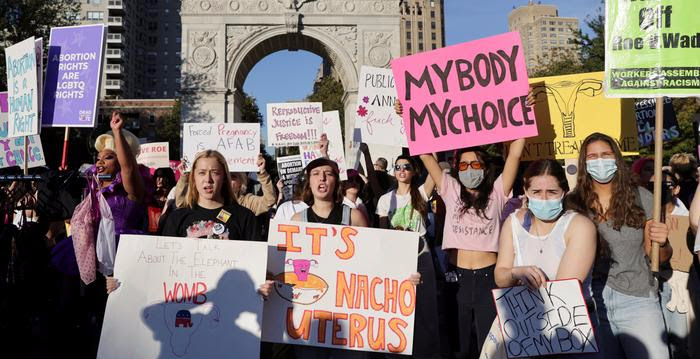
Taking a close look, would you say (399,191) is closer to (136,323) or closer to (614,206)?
(614,206)

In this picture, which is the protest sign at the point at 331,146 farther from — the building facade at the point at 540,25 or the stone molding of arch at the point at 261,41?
the building facade at the point at 540,25

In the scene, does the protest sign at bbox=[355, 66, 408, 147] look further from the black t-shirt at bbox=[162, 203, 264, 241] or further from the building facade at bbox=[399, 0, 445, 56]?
the building facade at bbox=[399, 0, 445, 56]

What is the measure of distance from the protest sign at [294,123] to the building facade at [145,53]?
8359 centimetres

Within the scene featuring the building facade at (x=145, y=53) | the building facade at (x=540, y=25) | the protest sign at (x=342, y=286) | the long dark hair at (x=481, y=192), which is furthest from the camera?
the building facade at (x=540, y=25)

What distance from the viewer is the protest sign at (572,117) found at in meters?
5.82

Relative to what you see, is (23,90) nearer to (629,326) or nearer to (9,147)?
(9,147)

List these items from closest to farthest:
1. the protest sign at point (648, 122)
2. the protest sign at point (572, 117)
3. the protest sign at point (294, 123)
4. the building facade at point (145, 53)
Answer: the protest sign at point (572, 117) → the protest sign at point (648, 122) → the protest sign at point (294, 123) → the building facade at point (145, 53)

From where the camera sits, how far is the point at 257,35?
2589 centimetres

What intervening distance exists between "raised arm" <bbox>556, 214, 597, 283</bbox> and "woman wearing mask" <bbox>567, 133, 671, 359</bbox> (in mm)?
436

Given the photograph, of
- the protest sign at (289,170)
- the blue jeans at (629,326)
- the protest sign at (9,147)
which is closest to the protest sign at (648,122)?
the protest sign at (289,170)

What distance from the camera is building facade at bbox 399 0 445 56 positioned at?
392ft

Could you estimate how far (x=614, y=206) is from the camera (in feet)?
12.0

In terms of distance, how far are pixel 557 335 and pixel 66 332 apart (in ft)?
11.9

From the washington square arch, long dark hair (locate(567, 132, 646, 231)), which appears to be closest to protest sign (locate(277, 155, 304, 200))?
long dark hair (locate(567, 132, 646, 231))
